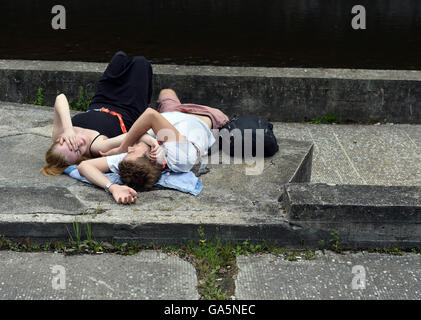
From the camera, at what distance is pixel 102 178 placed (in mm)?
3604

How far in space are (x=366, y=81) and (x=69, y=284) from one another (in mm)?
4220

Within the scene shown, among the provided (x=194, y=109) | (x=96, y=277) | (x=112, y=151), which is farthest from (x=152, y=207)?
(x=194, y=109)

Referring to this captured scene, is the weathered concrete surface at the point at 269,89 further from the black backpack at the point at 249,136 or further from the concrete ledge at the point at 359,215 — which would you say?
the concrete ledge at the point at 359,215

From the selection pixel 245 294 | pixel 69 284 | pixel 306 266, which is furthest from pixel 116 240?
pixel 306 266

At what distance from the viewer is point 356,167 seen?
5.02m

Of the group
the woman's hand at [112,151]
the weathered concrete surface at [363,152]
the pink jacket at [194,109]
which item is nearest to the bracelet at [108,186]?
the woman's hand at [112,151]

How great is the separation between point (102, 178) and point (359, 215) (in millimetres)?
1732

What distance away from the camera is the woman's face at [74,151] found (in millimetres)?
3877

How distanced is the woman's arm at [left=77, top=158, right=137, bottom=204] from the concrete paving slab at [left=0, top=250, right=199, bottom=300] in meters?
0.39

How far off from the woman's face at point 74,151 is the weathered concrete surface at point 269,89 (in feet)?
6.78

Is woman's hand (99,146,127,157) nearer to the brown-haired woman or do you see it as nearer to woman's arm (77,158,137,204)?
A: the brown-haired woman

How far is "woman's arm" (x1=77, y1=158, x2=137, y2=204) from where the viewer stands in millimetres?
3406

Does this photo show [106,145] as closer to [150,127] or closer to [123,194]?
[150,127]

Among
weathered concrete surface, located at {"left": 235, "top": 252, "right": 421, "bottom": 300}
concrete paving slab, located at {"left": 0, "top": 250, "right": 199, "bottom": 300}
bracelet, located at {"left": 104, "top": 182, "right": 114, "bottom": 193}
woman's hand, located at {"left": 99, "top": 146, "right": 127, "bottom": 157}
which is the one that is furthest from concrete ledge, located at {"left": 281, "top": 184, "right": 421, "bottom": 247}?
woman's hand, located at {"left": 99, "top": 146, "right": 127, "bottom": 157}
